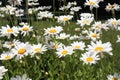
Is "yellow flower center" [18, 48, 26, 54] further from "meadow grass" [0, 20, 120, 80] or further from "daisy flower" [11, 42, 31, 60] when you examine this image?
"meadow grass" [0, 20, 120, 80]

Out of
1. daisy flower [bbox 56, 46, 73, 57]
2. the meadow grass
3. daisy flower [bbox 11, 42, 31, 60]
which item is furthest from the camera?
the meadow grass

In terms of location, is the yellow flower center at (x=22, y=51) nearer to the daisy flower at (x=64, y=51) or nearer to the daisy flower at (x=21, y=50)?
Answer: the daisy flower at (x=21, y=50)

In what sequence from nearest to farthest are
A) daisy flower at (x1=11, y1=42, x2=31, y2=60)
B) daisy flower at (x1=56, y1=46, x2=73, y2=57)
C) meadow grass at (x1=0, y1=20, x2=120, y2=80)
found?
daisy flower at (x1=11, y1=42, x2=31, y2=60)
daisy flower at (x1=56, y1=46, x2=73, y2=57)
meadow grass at (x1=0, y1=20, x2=120, y2=80)

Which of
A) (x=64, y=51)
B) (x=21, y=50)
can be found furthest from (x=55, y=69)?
(x=21, y=50)

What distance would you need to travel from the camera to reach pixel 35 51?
357 centimetres

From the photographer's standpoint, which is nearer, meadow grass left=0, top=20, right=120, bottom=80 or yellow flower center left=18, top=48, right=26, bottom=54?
yellow flower center left=18, top=48, right=26, bottom=54

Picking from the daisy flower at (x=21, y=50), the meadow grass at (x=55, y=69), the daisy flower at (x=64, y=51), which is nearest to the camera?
the daisy flower at (x=21, y=50)

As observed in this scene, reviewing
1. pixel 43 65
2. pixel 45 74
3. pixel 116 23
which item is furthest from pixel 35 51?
pixel 116 23

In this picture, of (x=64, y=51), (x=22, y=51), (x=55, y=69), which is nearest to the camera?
(x=22, y=51)

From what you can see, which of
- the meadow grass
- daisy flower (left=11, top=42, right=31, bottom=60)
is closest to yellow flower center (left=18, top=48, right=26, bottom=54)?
daisy flower (left=11, top=42, right=31, bottom=60)

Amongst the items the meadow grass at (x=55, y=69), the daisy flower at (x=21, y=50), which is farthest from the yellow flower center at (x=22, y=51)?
the meadow grass at (x=55, y=69)

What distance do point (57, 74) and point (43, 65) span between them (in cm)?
29

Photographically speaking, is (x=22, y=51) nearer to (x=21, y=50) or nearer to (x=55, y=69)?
(x=21, y=50)

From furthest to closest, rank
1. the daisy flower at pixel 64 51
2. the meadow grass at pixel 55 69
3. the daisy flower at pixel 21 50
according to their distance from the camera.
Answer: the meadow grass at pixel 55 69 → the daisy flower at pixel 64 51 → the daisy flower at pixel 21 50
